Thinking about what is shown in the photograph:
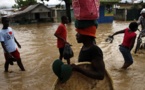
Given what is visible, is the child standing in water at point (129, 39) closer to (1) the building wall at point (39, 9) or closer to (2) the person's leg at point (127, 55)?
(2) the person's leg at point (127, 55)

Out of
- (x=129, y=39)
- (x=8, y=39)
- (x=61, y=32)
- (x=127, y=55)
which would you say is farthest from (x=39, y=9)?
(x=129, y=39)

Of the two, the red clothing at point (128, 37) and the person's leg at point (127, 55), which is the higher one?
the red clothing at point (128, 37)

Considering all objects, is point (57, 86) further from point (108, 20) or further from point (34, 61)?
point (108, 20)

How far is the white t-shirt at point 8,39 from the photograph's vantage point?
245 inches

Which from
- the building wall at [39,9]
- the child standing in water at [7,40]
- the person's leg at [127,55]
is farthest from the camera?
the building wall at [39,9]

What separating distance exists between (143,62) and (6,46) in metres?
4.26

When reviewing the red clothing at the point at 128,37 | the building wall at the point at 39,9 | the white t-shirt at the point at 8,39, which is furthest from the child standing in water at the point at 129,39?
the building wall at the point at 39,9

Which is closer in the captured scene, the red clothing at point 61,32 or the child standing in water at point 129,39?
the child standing in water at point 129,39

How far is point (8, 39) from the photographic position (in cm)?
630

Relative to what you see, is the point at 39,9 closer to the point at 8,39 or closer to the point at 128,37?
the point at 8,39

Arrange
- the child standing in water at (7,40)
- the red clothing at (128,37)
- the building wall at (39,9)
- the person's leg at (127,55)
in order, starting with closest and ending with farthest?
the child standing in water at (7,40), the red clothing at (128,37), the person's leg at (127,55), the building wall at (39,9)

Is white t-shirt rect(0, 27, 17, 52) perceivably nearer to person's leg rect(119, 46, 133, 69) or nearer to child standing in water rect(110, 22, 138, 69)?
child standing in water rect(110, 22, 138, 69)

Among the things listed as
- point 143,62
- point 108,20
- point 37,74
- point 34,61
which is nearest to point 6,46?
point 37,74

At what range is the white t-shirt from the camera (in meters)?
6.21
